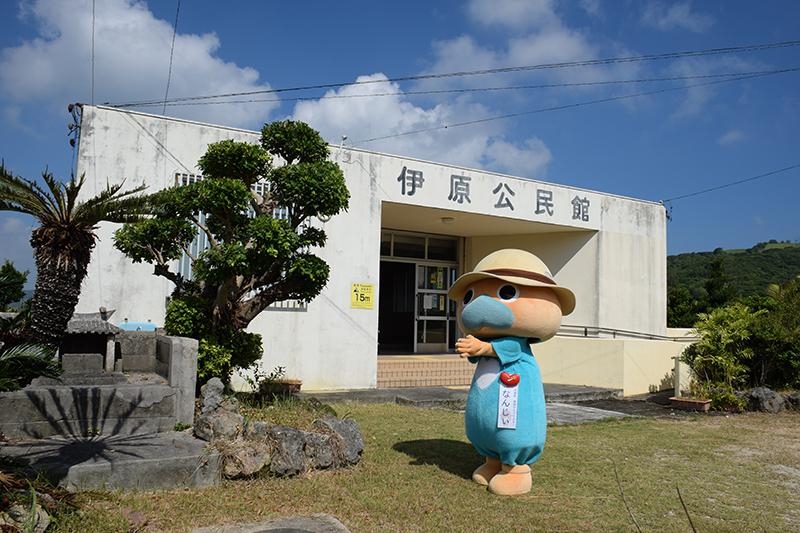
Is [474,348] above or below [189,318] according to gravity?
below

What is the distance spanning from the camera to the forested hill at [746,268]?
27.1 meters

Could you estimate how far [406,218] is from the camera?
1381 centimetres

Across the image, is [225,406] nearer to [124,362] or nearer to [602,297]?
[124,362]

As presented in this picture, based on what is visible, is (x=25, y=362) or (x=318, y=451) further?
(x=318, y=451)

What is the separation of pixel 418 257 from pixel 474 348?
438 inches

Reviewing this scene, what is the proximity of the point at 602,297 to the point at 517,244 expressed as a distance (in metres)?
2.73

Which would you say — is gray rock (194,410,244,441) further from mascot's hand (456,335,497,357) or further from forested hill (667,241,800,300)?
forested hill (667,241,800,300)

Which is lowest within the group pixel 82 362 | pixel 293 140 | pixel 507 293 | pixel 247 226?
pixel 82 362

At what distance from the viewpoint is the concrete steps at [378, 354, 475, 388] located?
39.1 feet

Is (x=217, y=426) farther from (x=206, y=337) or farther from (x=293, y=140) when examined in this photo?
(x=293, y=140)

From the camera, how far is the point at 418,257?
1622cm

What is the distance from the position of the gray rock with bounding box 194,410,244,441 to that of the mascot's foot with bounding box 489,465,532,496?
2.45 meters

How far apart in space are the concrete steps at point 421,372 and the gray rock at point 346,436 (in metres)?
5.66

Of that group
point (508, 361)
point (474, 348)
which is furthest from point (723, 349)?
point (474, 348)
